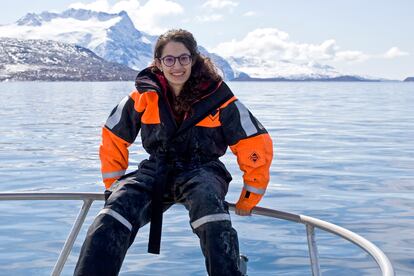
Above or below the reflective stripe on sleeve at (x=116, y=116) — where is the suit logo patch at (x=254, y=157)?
below

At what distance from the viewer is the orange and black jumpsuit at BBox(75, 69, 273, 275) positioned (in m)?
3.09

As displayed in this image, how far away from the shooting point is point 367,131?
2100 cm

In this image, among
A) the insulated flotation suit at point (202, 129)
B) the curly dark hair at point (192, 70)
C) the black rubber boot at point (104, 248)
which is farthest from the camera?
the curly dark hair at point (192, 70)

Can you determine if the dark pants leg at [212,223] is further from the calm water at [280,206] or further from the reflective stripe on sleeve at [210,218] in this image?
the calm water at [280,206]

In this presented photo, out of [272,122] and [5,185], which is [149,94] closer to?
[5,185]

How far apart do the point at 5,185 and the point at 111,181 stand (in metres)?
7.63

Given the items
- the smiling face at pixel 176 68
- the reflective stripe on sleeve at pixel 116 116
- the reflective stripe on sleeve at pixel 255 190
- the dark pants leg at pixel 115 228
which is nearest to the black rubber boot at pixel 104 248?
the dark pants leg at pixel 115 228

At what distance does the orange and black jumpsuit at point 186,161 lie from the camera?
10.1 feet

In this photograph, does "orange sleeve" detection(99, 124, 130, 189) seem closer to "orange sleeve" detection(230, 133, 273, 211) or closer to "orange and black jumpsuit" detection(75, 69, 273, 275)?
"orange and black jumpsuit" detection(75, 69, 273, 275)

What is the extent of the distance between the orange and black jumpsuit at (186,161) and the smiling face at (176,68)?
0.22 ft

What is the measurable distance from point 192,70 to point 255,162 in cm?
72

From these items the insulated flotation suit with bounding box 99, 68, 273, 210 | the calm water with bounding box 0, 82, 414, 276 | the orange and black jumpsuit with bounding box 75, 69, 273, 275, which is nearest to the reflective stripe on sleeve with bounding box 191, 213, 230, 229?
the orange and black jumpsuit with bounding box 75, 69, 273, 275

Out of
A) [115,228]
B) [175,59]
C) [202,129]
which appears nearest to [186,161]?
[202,129]

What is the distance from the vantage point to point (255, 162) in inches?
139
